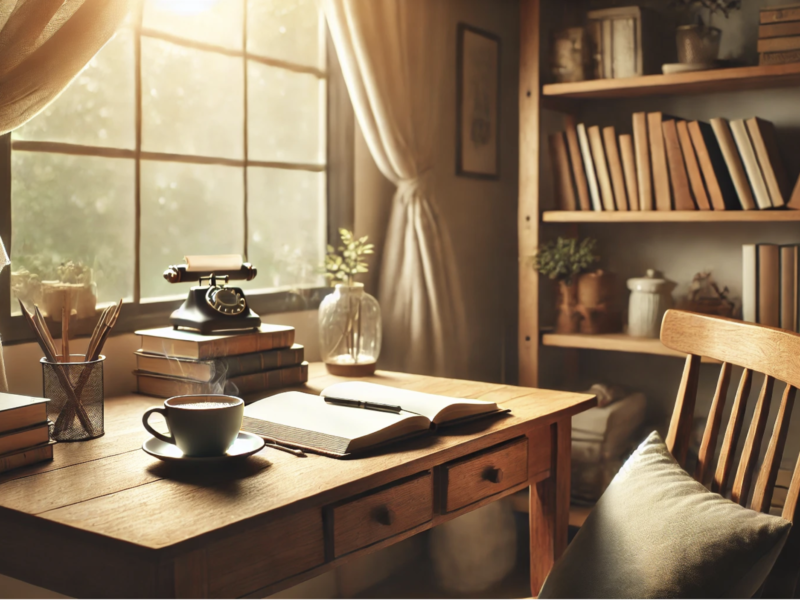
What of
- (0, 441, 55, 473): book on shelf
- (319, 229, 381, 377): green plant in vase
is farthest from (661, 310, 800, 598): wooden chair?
(0, 441, 55, 473): book on shelf

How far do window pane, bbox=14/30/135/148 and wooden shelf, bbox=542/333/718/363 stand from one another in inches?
55.5

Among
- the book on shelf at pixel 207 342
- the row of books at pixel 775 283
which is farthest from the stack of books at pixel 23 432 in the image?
the row of books at pixel 775 283

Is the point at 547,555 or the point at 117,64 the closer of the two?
the point at 547,555

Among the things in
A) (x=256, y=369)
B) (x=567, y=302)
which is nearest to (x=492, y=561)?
(x=567, y=302)

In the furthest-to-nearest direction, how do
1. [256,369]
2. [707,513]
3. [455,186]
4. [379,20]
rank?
[455,186], [379,20], [256,369], [707,513]

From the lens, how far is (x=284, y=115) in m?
2.33

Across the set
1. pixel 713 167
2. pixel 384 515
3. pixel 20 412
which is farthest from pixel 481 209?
pixel 20 412

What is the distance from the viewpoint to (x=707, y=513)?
1.22m

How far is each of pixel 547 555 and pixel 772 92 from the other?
1746 millimetres

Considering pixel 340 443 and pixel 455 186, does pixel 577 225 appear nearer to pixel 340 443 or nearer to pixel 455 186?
pixel 455 186

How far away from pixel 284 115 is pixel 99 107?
23.3 inches

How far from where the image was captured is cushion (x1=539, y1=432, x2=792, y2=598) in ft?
3.79

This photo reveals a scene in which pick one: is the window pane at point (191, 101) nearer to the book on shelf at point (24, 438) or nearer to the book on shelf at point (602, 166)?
the book on shelf at point (24, 438)

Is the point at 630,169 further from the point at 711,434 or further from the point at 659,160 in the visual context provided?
the point at 711,434
